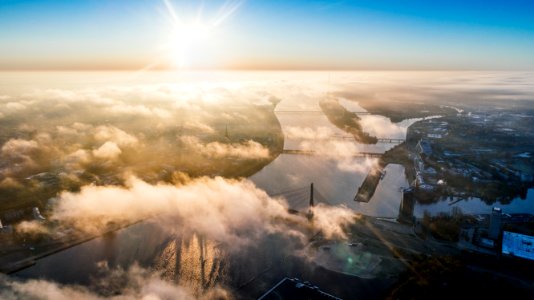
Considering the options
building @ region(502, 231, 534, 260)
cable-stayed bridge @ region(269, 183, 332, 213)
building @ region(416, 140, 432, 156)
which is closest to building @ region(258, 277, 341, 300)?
cable-stayed bridge @ region(269, 183, 332, 213)

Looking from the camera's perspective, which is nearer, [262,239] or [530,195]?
[262,239]

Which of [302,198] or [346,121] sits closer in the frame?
[302,198]

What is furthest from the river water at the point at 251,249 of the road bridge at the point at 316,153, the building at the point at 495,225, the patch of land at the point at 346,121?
the building at the point at 495,225

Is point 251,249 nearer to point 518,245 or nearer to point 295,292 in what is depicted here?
point 295,292

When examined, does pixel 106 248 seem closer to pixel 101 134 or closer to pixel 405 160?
pixel 101 134

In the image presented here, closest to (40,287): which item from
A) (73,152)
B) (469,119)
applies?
(73,152)

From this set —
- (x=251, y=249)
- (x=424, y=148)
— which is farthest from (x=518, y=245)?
(x=424, y=148)

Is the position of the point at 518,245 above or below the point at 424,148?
below

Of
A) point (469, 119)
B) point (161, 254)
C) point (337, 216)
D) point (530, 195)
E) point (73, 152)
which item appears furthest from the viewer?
point (469, 119)
